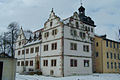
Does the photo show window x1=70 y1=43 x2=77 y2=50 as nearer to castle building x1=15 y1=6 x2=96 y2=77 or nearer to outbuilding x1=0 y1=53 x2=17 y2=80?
castle building x1=15 y1=6 x2=96 y2=77

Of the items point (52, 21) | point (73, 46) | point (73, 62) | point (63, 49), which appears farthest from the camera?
point (52, 21)

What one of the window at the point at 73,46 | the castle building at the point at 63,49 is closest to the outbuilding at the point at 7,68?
the castle building at the point at 63,49

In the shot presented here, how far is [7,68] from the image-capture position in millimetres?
13438

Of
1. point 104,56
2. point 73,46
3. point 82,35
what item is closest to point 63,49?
point 73,46

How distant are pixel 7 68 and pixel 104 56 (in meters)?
28.9

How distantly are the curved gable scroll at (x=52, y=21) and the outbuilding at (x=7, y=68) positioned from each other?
17.2m

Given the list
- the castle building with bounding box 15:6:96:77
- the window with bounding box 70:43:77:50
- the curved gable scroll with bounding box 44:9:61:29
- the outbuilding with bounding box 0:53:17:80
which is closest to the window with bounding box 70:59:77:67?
the castle building with bounding box 15:6:96:77

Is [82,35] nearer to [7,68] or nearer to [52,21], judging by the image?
[52,21]

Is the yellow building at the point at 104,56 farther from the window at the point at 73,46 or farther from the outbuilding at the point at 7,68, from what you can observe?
the outbuilding at the point at 7,68

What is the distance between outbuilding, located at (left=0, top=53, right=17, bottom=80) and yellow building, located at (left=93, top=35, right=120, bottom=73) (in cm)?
2761

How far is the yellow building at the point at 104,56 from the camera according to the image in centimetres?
3719

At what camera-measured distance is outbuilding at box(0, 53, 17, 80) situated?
13261 millimetres

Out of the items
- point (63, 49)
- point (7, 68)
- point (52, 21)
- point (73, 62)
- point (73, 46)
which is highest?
point (52, 21)

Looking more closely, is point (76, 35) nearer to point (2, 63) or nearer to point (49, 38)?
point (49, 38)
